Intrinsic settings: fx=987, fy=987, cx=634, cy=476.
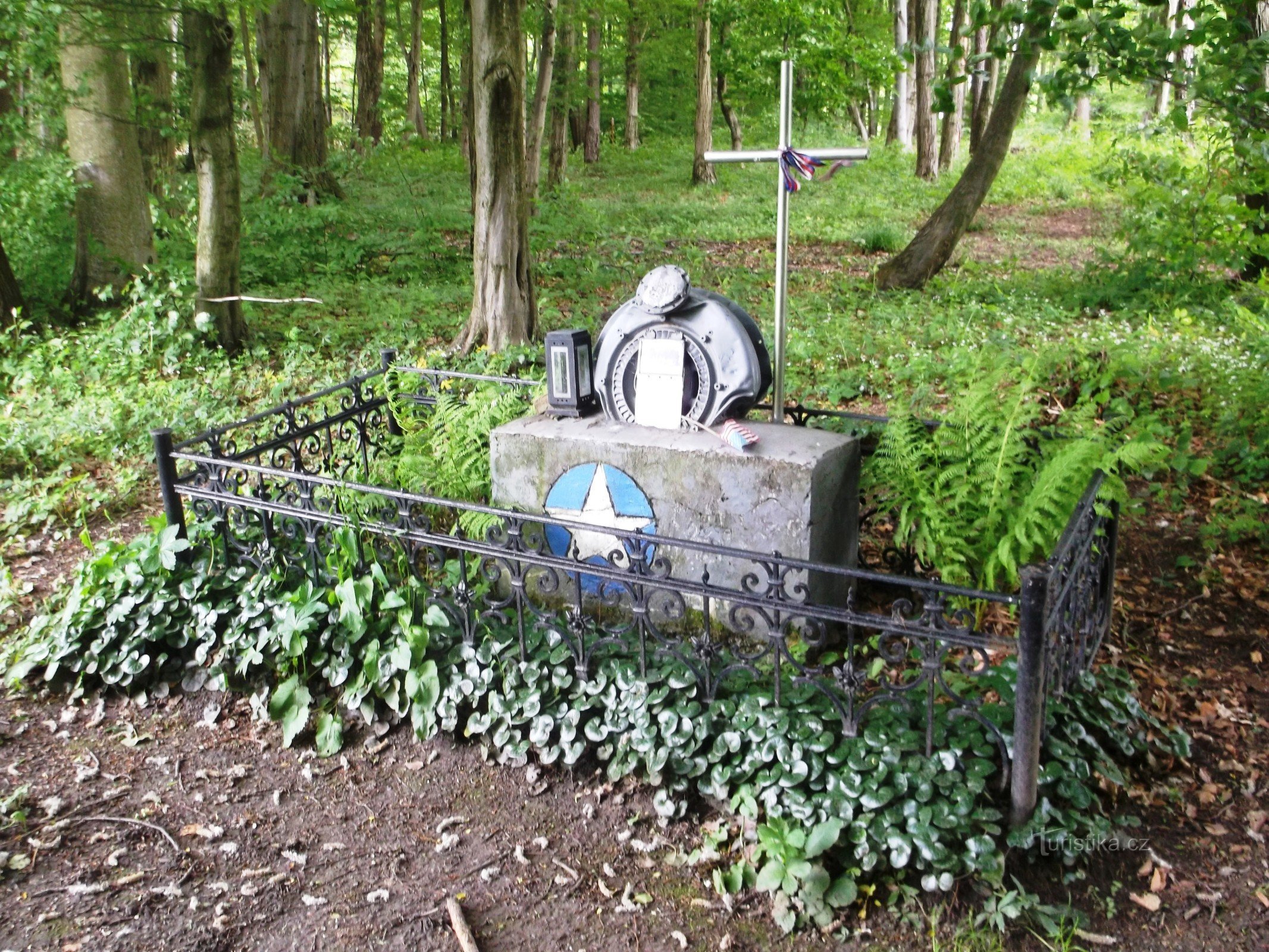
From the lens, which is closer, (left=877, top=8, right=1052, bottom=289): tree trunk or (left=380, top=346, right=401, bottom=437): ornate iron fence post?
(left=380, top=346, right=401, bottom=437): ornate iron fence post

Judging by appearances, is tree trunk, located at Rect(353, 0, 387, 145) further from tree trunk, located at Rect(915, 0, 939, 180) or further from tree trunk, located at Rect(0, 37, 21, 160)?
tree trunk, located at Rect(915, 0, 939, 180)

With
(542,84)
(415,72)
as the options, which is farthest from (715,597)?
(415,72)

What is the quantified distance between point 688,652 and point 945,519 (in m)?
1.50

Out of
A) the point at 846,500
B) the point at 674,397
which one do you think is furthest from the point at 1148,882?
the point at 674,397

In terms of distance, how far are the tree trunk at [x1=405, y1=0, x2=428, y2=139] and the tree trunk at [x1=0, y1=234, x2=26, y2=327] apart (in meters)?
16.0

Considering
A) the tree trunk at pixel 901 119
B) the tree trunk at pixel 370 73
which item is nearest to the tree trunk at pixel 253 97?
the tree trunk at pixel 370 73

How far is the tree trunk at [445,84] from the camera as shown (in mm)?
24906

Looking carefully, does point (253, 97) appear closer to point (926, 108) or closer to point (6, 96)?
point (6, 96)

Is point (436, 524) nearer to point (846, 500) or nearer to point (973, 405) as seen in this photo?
point (846, 500)

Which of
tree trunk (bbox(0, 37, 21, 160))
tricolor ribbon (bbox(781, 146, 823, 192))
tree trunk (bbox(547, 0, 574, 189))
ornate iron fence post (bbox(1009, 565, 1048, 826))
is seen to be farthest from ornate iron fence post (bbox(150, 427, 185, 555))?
tree trunk (bbox(547, 0, 574, 189))

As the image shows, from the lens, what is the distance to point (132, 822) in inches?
151

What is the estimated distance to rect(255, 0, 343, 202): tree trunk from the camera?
13852 millimetres

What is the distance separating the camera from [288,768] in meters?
4.19

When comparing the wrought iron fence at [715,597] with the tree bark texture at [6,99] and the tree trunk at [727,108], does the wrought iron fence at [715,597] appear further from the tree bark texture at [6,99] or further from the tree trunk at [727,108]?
the tree trunk at [727,108]
